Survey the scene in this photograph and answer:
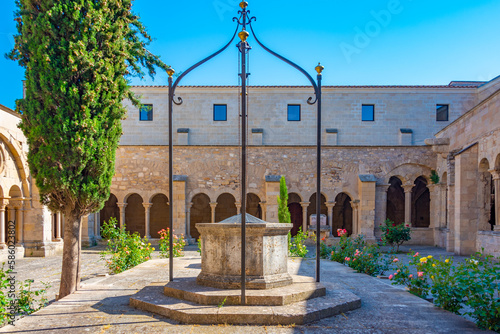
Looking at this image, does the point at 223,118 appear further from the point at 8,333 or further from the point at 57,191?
the point at 8,333

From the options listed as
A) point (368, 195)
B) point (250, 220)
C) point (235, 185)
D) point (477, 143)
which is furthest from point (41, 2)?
point (368, 195)

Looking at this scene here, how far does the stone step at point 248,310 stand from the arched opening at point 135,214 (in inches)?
571

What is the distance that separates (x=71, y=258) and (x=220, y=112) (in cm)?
1464

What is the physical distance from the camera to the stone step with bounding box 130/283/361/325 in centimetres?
369

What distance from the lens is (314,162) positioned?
14906mm

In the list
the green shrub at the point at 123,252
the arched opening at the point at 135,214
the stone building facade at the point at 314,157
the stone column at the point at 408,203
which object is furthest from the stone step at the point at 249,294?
the arched opening at the point at 135,214

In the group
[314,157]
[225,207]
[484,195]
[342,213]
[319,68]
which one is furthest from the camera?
[342,213]

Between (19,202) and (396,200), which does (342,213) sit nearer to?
(396,200)

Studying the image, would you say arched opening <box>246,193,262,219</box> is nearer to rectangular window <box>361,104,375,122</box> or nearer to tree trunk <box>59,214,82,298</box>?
rectangular window <box>361,104,375,122</box>

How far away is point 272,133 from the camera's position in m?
19.5

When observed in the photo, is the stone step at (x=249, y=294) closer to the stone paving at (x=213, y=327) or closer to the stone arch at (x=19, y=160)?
the stone paving at (x=213, y=327)

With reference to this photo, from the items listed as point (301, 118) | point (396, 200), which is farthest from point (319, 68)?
point (396, 200)

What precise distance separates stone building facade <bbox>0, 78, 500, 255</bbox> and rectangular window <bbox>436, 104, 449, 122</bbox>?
2.3 inches

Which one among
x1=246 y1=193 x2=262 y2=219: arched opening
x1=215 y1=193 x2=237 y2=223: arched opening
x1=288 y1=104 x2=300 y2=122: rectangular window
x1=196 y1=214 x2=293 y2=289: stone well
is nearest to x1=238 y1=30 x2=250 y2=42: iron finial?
x1=196 y1=214 x2=293 y2=289: stone well
